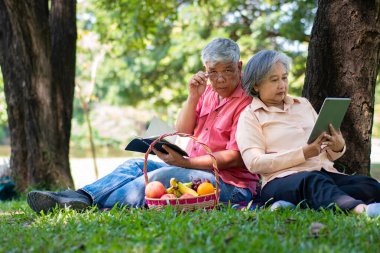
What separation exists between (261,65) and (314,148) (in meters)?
0.78

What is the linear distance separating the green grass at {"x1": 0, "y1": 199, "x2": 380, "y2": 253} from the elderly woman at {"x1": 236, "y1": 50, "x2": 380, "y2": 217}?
0.26 meters

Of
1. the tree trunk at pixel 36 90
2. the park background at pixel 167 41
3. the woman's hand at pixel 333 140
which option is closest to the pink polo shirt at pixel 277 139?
the woman's hand at pixel 333 140

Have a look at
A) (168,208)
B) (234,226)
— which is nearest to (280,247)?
(234,226)

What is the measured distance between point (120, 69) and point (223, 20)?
20.9ft

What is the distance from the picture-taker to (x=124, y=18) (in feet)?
38.9

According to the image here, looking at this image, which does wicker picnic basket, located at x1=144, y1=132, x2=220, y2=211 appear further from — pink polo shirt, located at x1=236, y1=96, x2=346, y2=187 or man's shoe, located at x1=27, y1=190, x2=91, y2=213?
man's shoe, located at x1=27, y1=190, x2=91, y2=213

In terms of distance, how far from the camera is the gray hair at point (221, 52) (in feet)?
14.8

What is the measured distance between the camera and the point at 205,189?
422 cm

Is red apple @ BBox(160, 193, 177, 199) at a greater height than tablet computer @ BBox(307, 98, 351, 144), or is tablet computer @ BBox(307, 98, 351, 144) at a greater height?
tablet computer @ BBox(307, 98, 351, 144)

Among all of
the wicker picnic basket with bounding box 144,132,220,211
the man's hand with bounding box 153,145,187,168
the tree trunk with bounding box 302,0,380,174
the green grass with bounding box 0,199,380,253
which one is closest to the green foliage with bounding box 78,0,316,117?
the tree trunk with bounding box 302,0,380,174

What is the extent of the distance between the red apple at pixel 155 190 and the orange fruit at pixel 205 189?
27 centimetres

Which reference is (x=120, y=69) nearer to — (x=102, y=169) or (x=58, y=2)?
(x=102, y=169)

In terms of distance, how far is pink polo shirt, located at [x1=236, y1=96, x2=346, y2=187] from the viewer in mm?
4262

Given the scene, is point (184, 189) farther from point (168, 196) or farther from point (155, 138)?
point (155, 138)
